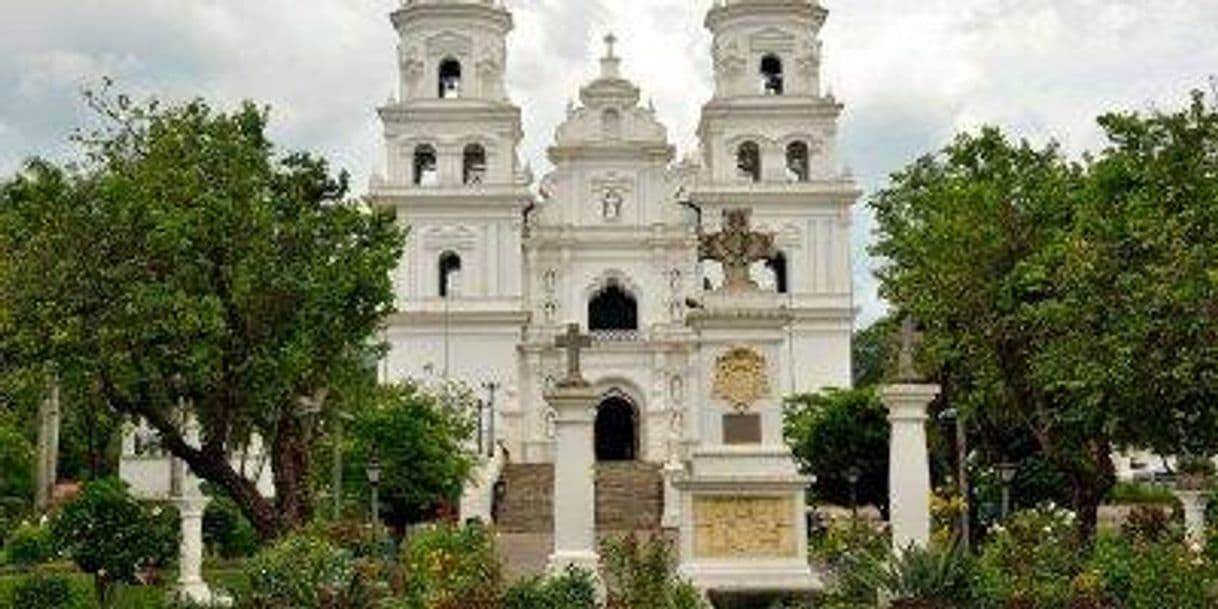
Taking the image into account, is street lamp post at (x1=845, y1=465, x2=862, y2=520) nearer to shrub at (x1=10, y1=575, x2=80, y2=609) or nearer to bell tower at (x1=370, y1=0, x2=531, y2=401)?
bell tower at (x1=370, y1=0, x2=531, y2=401)

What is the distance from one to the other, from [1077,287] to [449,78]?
34531 millimetres

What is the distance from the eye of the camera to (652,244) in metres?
55.4

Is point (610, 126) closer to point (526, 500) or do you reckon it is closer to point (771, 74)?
point (771, 74)

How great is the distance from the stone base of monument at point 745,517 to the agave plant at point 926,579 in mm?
4590

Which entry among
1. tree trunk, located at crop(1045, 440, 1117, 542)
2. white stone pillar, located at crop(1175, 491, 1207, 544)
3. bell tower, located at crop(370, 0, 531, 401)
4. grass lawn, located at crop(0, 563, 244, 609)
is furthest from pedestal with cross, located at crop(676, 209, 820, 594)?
bell tower, located at crop(370, 0, 531, 401)

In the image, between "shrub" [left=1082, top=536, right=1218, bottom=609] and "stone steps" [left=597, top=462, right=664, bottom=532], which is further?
"stone steps" [left=597, top=462, right=664, bottom=532]

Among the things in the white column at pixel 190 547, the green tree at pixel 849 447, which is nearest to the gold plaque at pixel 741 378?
the white column at pixel 190 547

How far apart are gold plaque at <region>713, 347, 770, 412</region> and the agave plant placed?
5280 mm

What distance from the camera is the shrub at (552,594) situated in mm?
18641

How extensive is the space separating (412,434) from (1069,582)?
2203 centimetres

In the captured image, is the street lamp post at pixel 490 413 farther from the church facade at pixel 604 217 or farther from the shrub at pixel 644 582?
the shrub at pixel 644 582

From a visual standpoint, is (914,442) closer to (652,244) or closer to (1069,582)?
(1069,582)

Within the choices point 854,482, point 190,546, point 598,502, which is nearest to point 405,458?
point 598,502

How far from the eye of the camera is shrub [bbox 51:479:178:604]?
24.4 m
